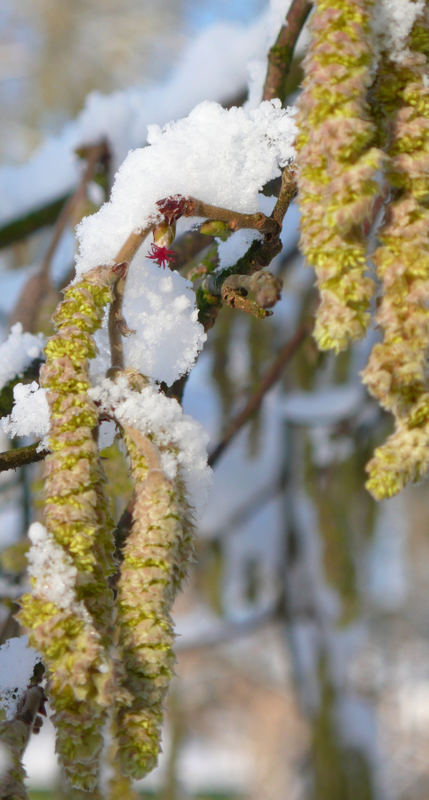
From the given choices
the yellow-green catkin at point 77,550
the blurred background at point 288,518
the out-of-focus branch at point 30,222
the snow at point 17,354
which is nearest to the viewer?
the yellow-green catkin at point 77,550

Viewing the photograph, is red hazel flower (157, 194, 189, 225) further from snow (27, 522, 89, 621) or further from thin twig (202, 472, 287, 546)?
thin twig (202, 472, 287, 546)

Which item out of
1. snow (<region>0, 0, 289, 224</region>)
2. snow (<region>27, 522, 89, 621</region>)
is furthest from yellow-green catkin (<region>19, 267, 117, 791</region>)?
snow (<region>0, 0, 289, 224</region>)

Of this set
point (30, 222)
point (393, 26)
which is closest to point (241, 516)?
point (30, 222)

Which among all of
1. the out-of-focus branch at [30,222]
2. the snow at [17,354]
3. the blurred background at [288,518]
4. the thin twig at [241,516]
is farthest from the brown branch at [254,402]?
the thin twig at [241,516]

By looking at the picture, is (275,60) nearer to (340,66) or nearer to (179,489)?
(340,66)

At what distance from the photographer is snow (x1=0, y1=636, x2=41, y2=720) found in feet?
2.08

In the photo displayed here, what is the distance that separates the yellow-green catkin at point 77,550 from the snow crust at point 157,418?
0.06 ft

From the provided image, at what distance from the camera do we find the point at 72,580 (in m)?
0.53

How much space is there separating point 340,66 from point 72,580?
389mm

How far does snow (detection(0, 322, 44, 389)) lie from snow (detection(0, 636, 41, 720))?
0.32 meters

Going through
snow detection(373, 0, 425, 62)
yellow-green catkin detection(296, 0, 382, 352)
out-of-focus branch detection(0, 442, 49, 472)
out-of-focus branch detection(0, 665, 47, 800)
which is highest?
snow detection(373, 0, 425, 62)

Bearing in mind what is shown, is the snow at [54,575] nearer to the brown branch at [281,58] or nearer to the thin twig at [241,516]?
the brown branch at [281,58]

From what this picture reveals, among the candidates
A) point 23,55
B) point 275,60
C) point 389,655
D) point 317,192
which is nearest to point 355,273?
point 317,192

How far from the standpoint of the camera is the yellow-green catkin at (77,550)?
510 mm
